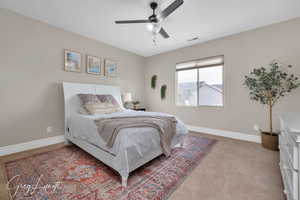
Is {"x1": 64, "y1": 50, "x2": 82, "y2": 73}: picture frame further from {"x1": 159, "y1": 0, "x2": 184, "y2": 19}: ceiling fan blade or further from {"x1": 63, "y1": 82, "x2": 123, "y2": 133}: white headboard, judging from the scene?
{"x1": 159, "y1": 0, "x2": 184, "y2": 19}: ceiling fan blade

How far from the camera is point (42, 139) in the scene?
2.55 metres

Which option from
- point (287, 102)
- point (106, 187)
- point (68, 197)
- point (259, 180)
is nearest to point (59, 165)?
point (68, 197)

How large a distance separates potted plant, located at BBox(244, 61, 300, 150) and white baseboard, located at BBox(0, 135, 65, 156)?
14.7 ft

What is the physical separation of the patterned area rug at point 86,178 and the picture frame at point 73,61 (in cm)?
193

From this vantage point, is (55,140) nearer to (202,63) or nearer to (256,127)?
(202,63)

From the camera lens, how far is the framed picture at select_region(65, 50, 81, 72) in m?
2.89

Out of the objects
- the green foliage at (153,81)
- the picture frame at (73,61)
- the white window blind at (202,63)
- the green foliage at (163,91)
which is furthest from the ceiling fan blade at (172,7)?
the green foliage at (153,81)

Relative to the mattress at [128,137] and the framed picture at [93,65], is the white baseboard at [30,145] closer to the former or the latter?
the mattress at [128,137]

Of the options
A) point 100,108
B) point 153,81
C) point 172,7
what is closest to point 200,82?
point 153,81

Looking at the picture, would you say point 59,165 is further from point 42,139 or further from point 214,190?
point 214,190

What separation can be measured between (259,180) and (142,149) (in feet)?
5.13

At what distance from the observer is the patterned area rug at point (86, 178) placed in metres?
1.30

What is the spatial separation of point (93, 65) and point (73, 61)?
0.49 m

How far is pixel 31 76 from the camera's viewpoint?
2.45 m
